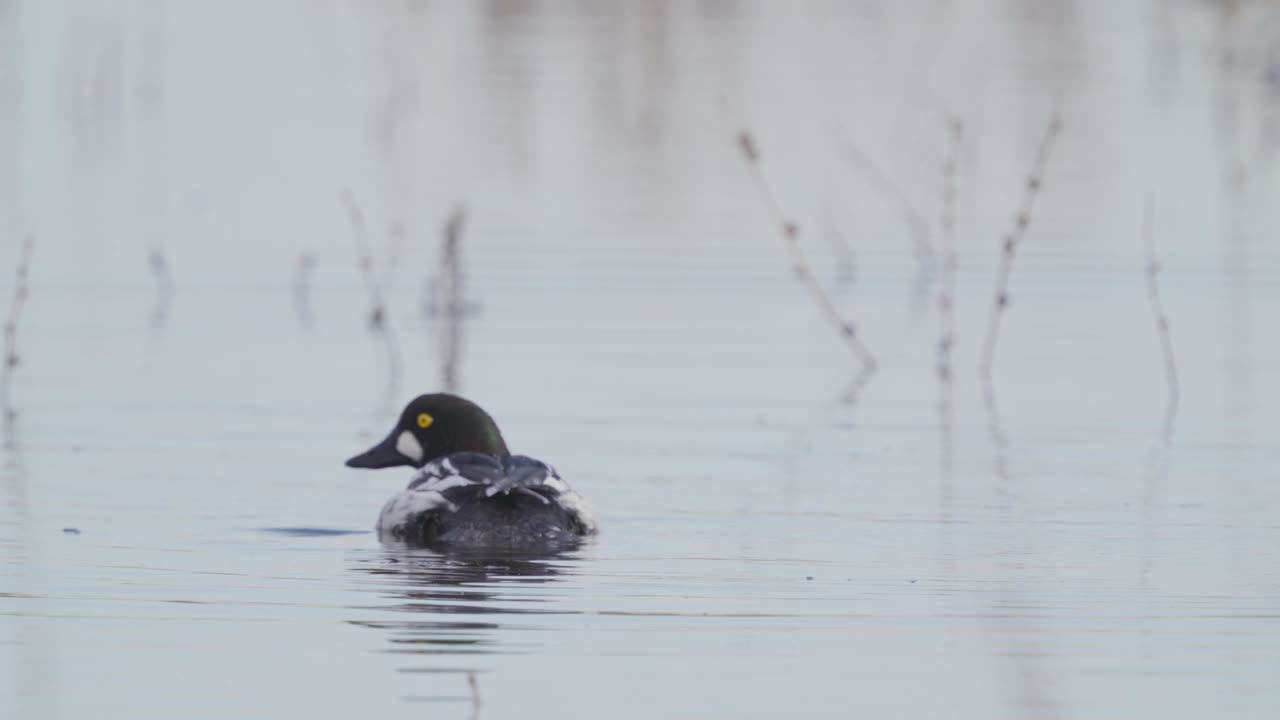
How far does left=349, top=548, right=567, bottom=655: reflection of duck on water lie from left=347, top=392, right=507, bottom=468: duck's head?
1.07 metres

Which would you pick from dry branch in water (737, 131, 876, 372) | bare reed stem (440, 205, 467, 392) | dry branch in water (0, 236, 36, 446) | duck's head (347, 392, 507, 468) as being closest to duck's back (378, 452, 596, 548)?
duck's head (347, 392, 507, 468)

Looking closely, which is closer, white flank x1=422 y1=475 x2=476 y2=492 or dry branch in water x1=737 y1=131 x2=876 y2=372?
white flank x1=422 y1=475 x2=476 y2=492

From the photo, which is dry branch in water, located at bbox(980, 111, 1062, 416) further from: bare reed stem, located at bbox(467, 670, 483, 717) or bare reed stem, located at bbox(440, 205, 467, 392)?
bare reed stem, located at bbox(467, 670, 483, 717)

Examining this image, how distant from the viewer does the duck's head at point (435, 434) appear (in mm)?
9750

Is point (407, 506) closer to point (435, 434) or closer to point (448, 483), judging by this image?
point (448, 483)

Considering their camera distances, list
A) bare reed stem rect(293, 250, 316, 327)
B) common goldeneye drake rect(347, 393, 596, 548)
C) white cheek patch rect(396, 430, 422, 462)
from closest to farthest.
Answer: common goldeneye drake rect(347, 393, 596, 548), white cheek patch rect(396, 430, 422, 462), bare reed stem rect(293, 250, 316, 327)

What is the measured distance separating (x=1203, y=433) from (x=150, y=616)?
552 centimetres

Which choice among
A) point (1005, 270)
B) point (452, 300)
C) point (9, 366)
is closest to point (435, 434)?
point (9, 366)

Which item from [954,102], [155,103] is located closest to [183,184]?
[155,103]

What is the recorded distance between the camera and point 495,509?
8711 mm

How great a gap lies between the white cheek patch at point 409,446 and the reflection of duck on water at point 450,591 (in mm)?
1194

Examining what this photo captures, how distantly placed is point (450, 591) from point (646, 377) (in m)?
5.17

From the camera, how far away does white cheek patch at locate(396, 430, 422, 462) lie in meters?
9.92

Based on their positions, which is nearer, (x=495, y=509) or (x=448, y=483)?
(x=495, y=509)
